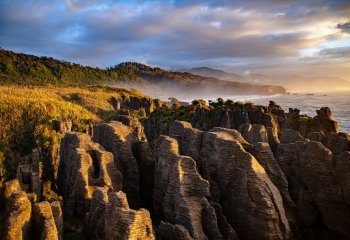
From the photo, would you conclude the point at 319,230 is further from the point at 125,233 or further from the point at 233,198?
the point at 125,233

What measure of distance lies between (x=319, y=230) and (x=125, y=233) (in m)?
9.82

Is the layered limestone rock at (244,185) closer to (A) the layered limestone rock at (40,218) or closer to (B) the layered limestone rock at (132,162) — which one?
(B) the layered limestone rock at (132,162)

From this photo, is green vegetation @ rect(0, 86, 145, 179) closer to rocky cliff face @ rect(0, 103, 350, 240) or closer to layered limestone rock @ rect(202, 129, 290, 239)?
rocky cliff face @ rect(0, 103, 350, 240)

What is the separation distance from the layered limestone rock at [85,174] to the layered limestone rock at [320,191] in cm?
797

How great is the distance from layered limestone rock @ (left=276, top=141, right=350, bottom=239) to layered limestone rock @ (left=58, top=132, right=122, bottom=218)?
26.1 ft

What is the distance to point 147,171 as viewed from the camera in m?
18.9

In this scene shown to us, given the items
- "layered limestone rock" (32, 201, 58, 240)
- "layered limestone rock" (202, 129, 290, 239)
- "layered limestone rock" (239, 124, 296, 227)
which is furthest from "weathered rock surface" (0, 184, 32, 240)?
"layered limestone rock" (239, 124, 296, 227)

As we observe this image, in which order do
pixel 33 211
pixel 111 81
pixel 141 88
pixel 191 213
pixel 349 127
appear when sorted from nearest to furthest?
1. pixel 33 211
2. pixel 191 213
3. pixel 349 127
4. pixel 111 81
5. pixel 141 88

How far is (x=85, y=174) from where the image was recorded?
1562 centimetres

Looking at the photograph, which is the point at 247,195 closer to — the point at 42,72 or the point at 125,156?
the point at 125,156

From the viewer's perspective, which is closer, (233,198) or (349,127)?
(233,198)

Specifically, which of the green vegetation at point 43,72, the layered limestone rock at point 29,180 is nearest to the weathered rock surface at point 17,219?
the layered limestone rock at point 29,180

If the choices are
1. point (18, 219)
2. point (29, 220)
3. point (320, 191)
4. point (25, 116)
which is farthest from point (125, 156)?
point (25, 116)

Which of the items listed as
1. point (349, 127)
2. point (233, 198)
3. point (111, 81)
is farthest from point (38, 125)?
point (111, 81)
